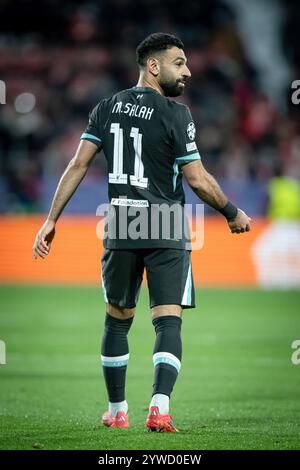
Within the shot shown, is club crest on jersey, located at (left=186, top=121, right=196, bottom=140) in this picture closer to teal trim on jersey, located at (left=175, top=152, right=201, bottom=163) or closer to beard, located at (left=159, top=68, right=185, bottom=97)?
teal trim on jersey, located at (left=175, top=152, right=201, bottom=163)

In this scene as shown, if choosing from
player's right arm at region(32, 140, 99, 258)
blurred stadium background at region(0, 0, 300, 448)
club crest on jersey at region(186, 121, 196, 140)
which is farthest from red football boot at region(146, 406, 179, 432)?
club crest on jersey at region(186, 121, 196, 140)

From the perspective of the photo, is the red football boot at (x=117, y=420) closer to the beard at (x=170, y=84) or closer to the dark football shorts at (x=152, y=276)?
the dark football shorts at (x=152, y=276)

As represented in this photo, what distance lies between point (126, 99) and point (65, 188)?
2.29 feet

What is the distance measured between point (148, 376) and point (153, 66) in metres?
3.84

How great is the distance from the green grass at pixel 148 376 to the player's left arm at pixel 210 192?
1.30m

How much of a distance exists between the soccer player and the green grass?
54 centimetres

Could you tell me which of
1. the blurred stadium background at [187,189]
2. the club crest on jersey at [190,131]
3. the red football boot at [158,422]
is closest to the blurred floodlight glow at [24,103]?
the blurred stadium background at [187,189]

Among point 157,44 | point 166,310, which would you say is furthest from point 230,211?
point 157,44

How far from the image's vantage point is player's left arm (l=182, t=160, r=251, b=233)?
6281mm

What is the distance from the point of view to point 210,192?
20.7 ft

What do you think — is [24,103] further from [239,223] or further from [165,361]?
[165,361]

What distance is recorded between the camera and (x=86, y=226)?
18.7m

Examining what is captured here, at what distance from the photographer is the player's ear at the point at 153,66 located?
21.1ft
